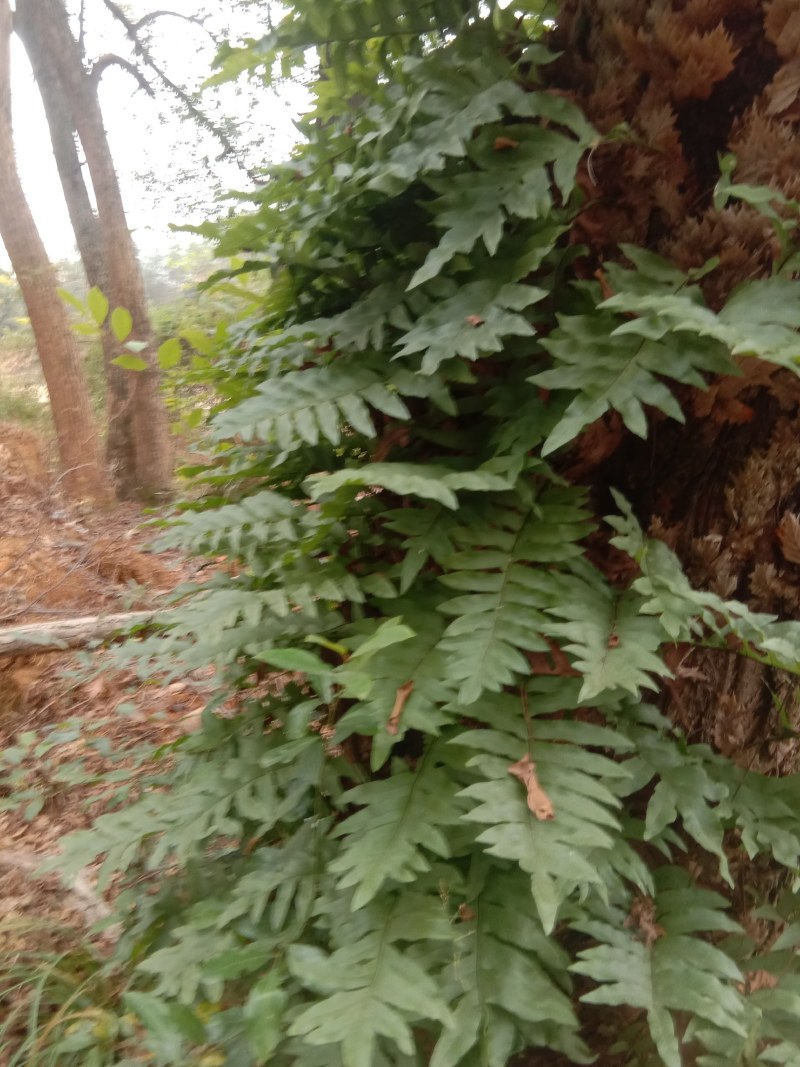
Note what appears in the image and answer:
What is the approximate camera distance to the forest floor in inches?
90.7

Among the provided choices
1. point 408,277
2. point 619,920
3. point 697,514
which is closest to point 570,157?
point 408,277

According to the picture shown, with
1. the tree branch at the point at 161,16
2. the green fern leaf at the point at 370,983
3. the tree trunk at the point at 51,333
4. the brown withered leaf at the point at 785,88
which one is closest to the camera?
the green fern leaf at the point at 370,983

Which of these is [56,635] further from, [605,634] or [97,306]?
[605,634]

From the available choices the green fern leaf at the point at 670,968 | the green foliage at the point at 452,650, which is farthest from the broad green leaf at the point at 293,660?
the green fern leaf at the point at 670,968

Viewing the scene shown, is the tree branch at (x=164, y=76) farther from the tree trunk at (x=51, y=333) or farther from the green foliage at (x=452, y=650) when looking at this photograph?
the green foliage at (x=452, y=650)

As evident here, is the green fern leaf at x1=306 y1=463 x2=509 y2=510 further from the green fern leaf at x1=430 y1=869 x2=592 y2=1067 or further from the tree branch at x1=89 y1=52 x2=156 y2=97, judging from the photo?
the tree branch at x1=89 y1=52 x2=156 y2=97

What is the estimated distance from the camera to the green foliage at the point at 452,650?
3.34 feet

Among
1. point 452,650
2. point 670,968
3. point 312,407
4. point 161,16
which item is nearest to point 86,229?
point 161,16

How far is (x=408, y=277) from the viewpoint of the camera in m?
1.33

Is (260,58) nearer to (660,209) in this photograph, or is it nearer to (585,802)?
(660,209)

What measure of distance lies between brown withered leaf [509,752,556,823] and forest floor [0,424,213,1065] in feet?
3.07

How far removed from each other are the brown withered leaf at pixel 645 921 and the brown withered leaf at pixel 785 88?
1.34 m

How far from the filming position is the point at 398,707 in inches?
42.5

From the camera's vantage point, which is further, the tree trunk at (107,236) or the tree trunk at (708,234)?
the tree trunk at (107,236)
